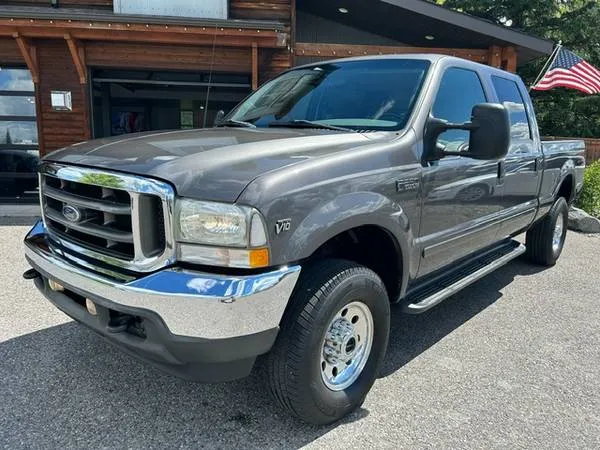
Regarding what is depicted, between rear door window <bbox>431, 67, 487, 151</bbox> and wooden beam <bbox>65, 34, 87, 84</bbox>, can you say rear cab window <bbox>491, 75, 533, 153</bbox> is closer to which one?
rear door window <bbox>431, 67, 487, 151</bbox>

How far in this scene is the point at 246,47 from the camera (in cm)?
948

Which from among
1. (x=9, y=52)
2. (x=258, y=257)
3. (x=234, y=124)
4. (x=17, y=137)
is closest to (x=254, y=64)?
(x=9, y=52)

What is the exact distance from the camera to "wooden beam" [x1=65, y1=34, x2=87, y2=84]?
8648 mm

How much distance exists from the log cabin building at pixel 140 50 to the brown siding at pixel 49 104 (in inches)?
0.8

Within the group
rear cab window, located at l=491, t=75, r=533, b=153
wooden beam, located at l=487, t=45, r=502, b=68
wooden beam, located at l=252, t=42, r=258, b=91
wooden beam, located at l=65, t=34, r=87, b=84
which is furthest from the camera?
wooden beam, located at l=487, t=45, r=502, b=68

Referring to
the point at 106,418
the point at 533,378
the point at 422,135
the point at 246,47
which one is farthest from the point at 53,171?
the point at 246,47

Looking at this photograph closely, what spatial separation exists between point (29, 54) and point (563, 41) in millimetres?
17386

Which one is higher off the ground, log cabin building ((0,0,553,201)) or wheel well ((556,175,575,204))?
log cabin building ((0,0,553,201))

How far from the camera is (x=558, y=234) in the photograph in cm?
611

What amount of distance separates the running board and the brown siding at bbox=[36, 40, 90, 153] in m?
8.18

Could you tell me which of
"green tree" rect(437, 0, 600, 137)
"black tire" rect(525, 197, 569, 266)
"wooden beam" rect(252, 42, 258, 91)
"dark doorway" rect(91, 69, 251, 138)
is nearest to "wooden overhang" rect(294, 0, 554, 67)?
"wooden beam" rect(252, 42, 258, 91)

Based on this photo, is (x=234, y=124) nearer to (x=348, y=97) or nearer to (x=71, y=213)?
(x=348, y=97)

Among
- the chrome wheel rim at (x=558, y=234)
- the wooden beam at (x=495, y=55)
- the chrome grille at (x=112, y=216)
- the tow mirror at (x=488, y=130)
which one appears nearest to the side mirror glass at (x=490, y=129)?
the tow mirror at (x=488, y=130)

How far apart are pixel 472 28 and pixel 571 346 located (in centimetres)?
785
